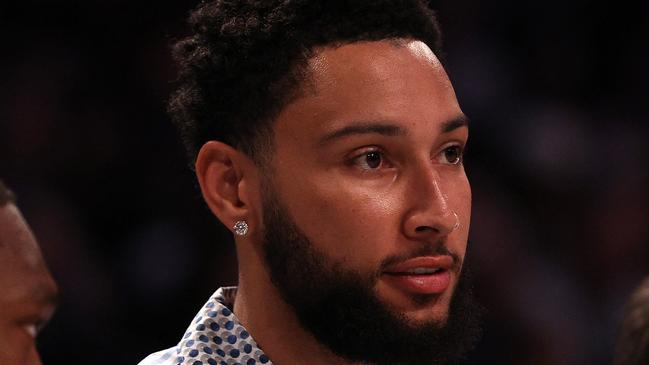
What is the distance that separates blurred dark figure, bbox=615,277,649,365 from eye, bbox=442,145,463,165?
1.16ft

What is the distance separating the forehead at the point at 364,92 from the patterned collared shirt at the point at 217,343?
0.31 meters

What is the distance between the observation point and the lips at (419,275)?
6.13 ft

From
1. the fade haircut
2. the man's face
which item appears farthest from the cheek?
the fade haircut

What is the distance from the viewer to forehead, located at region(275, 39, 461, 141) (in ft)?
6.15

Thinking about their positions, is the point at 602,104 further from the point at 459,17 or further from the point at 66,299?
the point at 66,299

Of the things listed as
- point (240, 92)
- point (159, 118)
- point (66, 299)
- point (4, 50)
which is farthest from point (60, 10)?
point (240, 92)

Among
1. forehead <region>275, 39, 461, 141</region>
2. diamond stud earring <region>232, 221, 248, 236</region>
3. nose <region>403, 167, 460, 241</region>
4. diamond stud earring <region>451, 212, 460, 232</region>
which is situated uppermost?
forehead <region>275, 39, 461, 141</region>

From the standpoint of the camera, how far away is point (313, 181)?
1.88 meters

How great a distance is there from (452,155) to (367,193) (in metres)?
0.19


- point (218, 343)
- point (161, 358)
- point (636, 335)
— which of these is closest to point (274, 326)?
point (218, 343)

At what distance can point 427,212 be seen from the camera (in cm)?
186

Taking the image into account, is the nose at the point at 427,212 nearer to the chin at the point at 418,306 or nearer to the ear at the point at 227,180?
the chin at the point at 418,306

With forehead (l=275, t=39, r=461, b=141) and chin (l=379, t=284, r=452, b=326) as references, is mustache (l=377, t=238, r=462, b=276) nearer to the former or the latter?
chin (l=379, t=284, r=452, b=326)

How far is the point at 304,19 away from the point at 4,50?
5.39 ft
